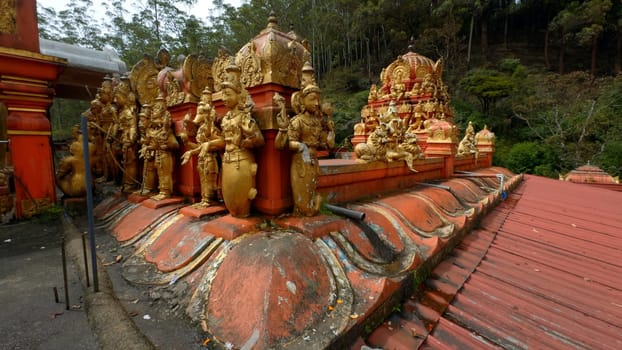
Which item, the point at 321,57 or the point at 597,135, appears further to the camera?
the point at 321,57

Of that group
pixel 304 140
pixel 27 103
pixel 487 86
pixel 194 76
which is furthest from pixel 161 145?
pixel 487 86

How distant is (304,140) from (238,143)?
62cm

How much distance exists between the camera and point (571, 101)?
20406 mm

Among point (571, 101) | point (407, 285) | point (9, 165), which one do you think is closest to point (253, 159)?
point (407, 285)

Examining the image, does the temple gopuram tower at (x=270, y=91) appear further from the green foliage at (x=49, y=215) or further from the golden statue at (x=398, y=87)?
the golden statue at (x=398, y=87)

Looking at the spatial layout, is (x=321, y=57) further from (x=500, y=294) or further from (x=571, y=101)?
(x=500, y=294)

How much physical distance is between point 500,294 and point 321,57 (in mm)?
37029

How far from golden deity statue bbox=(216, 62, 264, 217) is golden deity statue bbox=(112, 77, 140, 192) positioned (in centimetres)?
295

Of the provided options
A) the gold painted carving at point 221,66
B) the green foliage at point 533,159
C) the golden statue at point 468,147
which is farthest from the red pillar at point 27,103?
the green foliage at point 533,159

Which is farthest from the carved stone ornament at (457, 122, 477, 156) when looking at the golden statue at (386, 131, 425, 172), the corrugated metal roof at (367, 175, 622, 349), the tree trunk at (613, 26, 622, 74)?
the tree trunk at (613, 26, 622, 74)

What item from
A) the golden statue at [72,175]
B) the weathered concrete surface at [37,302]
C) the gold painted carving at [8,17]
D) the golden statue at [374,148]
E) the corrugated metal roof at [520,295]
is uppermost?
the gold painted carving at [8,17]

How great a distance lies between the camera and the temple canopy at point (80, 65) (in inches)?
373

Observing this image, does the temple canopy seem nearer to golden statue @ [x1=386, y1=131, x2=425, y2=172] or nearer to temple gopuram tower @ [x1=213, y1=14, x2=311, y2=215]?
temple gopuram tower @ [x1=213, y1=14, x2=311, y2=215]

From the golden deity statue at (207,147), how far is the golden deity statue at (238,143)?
382 mm
